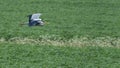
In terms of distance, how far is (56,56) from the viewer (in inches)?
594

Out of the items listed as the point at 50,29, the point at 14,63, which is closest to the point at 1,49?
the point at 14,63

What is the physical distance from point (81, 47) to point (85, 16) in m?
7.97

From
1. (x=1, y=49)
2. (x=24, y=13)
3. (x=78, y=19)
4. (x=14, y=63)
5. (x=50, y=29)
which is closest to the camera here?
(x=14, y=63)

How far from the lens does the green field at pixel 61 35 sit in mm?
14505

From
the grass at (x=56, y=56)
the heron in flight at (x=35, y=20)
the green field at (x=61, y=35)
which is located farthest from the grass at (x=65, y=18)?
the grass at (x=56, y=56)

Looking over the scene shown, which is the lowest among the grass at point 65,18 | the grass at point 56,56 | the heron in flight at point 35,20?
the grass at point 65,18

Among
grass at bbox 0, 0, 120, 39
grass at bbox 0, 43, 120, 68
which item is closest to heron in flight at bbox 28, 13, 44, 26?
grass at bbox 0, 0, 120, 39

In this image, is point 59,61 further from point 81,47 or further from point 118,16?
point 118,16

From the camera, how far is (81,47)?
54.6 feet

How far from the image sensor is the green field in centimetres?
1451

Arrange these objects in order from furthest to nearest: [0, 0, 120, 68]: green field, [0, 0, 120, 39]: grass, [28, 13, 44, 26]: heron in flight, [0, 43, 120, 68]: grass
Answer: [28, 13, 44, 26]: heron in flight
[0, 0, 120, 39]: grass
[0, 0, 120, 68]: green field
[0, 43, 120, 68]: grass

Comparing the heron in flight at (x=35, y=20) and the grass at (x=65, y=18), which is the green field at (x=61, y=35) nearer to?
the grass at (x=65, y=18)

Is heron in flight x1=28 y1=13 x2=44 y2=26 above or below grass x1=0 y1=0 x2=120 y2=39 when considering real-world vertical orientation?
above

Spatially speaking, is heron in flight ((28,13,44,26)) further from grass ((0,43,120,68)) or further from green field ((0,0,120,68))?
grass ((0,43,120,68))
